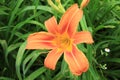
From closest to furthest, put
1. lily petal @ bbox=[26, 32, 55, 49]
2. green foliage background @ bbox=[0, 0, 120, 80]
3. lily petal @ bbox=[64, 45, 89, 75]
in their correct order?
lily petal @ bbox=[64, 45, 89, 75]
lily petal @ bbox=[26, 32, 55, 49]
green foliage background @ bbox=[0, 0, 120, 80]

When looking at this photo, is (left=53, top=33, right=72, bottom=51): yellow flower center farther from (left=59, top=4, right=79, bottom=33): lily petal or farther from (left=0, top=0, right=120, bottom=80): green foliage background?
(left=0, top=0, right=120, bottom=80): green foliage background

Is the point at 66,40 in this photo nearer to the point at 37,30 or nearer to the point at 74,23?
the point at 74,23

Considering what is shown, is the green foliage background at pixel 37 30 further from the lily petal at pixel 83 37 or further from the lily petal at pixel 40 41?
the lily petal at pixel 83 37

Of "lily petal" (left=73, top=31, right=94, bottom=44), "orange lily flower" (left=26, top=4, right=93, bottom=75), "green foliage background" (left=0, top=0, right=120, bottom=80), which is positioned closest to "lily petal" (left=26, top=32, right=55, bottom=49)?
"orange lily flower" (left=26, top=4, right=93, bottom=75)

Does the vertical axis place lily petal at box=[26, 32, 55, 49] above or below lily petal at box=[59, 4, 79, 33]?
below

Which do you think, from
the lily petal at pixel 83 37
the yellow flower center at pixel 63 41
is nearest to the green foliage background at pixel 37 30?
the yellow flower center at pixel 63 41

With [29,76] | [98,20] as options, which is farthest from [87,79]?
[98,20]
